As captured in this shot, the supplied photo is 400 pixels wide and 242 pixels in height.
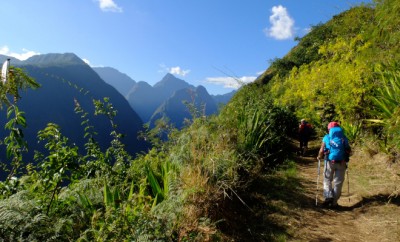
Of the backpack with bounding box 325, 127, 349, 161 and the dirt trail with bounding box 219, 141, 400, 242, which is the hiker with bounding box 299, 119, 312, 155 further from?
the backpack with bounding box 325, 127, 349, 161

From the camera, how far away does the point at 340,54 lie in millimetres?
12445

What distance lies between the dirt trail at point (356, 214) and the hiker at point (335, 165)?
0.24 meters

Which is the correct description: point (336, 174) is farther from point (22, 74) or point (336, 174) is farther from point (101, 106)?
point (22, 74)

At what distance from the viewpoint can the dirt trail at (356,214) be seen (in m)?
4.81

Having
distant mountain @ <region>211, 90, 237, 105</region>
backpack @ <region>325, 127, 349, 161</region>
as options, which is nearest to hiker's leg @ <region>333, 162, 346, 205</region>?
backpack @ <region>325, 127, 349, 161</region>

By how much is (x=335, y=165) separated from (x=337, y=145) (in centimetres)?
42

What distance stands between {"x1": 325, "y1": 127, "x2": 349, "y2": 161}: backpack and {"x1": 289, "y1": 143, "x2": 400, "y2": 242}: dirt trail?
944mm

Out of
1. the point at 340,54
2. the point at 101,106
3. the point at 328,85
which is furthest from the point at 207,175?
the point at 340,54

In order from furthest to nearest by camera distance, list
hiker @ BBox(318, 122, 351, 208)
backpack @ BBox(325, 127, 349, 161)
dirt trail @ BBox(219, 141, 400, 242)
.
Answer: backpack @ BBox(325, 127, 349, 161)
hiker @ BBox(318, 122, 351, 208)
dirt trail @ BBox(219, 141, 400, 242)

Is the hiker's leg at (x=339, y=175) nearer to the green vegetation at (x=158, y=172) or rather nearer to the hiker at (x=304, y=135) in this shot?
the green vegetation at (x=158, y=172)

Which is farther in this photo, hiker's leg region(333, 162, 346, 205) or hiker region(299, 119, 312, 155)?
hiker region(299, 119, 312, 155)

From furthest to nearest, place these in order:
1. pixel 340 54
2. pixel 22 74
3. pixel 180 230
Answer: pixel 340 54
pixel 180 230
pixel 22 74

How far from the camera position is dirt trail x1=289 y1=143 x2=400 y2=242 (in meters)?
4.81

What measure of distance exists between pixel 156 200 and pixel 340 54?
10885 mm
